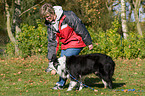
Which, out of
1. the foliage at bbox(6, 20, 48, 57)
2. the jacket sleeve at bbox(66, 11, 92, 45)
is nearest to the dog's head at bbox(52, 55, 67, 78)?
the jacket sleeve at bbox(66, 11, 92, 45)

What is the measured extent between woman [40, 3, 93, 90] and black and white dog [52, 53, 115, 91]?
0.64ft

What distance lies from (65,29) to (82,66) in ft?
3.14

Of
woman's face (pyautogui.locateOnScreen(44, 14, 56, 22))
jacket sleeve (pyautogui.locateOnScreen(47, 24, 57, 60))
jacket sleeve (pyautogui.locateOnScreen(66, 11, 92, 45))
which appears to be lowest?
jacket sleeve (pyautogui.locateOnScreen(47, 24, 57, 60))

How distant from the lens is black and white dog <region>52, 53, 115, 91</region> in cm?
476

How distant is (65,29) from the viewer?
4.59 m

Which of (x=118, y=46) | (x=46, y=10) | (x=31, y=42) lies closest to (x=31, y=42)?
(x=31, y=42)

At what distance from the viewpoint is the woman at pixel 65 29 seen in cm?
446

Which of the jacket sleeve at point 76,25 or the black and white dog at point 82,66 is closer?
the jacket sleeve at point 76,25

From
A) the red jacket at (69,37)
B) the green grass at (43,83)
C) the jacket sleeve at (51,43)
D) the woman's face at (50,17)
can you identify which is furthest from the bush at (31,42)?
the woman's face at (50,17)

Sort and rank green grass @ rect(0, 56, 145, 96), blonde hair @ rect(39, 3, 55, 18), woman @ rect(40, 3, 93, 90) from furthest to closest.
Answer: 1. green grass @ rect(0, 56, 145, 96)
2. woman @ rect(40, 3, 93, 90)
3. blonde hair @ rect(39, 3, 55, 18)

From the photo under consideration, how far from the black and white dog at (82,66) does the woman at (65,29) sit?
7.7 inches

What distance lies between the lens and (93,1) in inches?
697

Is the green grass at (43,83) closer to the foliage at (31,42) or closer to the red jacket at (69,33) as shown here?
the red jacket at (69,33)

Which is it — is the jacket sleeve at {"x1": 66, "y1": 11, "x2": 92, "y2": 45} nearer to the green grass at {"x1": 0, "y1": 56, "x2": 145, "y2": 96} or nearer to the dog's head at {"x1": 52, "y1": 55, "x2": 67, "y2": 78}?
the dog's head at {"x1": 52, "y1": 55, "x2": 67, "y2": 78}
